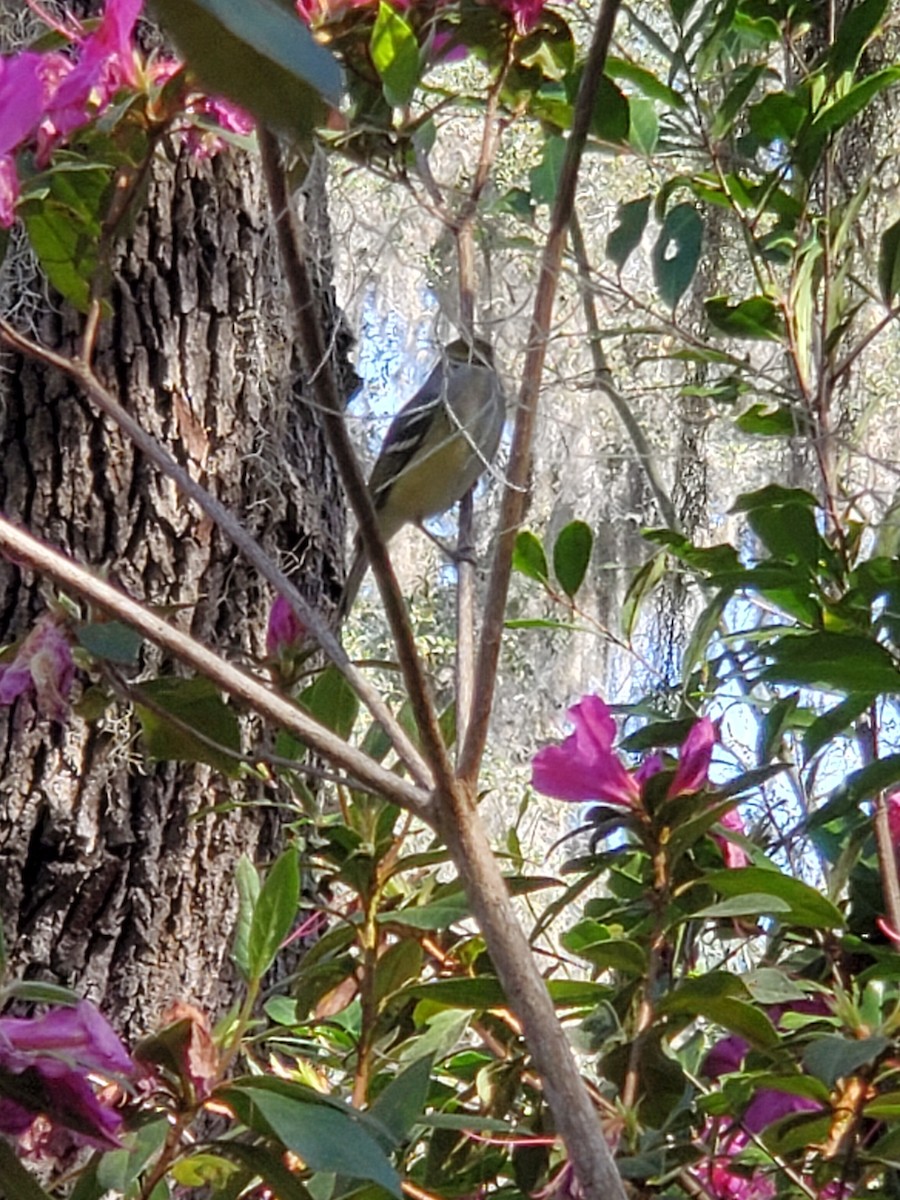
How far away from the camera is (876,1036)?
0.68 metres

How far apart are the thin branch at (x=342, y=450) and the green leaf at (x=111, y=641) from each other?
0.15m

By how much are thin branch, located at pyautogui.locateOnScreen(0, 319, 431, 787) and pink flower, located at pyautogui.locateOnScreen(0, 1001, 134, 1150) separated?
0.19 m

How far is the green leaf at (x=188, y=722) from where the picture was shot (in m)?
0.76

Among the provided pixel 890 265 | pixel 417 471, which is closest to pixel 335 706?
pixel 890 265

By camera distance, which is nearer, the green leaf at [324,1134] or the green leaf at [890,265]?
the green leaf at [324,1134]

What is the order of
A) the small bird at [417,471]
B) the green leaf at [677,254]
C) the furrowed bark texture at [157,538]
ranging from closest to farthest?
the green leaf at [677,254]
the furrowed bark texture at [157,538]
the small bird at [417,471]

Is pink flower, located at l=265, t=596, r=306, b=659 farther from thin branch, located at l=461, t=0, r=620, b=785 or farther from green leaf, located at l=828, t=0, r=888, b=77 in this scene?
green leaf, located at l=828, t=0, r=888, b=77

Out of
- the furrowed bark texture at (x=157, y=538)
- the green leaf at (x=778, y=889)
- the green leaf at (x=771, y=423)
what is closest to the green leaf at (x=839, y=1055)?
the green leaf at (x=778, y=889)

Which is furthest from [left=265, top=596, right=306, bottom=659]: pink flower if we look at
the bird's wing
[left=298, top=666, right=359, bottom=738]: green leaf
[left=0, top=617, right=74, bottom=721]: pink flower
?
the bird's wing

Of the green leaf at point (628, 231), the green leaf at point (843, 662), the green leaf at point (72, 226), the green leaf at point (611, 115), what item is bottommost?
the green leaf at point (843, 662)

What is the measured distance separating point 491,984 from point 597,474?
13.6 ft

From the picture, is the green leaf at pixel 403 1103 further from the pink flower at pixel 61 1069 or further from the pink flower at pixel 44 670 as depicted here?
the pink flower at pixel 44 670

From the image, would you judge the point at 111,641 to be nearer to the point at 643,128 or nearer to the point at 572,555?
the point at 572,555

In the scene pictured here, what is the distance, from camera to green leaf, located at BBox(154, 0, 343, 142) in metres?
0.15
